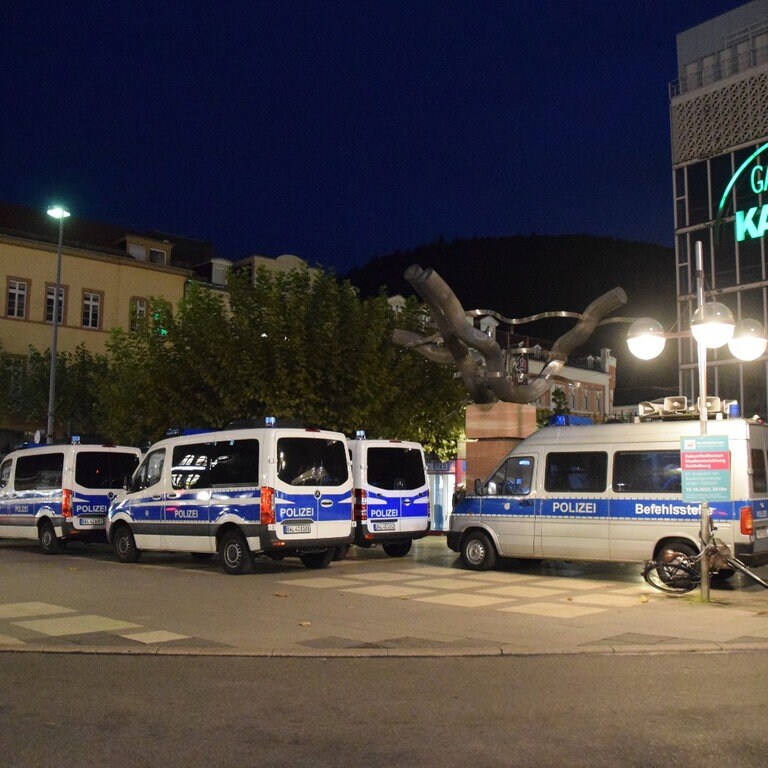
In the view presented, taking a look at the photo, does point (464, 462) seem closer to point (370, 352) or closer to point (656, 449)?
point (370, 352)

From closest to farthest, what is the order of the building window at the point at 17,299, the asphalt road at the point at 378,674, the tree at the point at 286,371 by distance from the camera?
the asphalt road at the point at 378,674, the tree at the point at 286,371, the building window at the point at 17,299

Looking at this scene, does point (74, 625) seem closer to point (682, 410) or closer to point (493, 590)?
point (493, 590)

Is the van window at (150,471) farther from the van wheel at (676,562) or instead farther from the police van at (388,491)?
the van wheel at (676,562)

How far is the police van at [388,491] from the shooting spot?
1808 cm

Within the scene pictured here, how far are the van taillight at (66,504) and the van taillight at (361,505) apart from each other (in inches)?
251

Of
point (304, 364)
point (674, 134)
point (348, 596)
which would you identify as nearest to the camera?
point (348, 596)

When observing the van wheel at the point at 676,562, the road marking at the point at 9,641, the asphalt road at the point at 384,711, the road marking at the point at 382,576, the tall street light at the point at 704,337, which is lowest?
the asphalt road at the point at 384,711

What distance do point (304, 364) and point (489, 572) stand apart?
9233mm

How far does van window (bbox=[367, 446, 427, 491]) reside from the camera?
60.3 feet

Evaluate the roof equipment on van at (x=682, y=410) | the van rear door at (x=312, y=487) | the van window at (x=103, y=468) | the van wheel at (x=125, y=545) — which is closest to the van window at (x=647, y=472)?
the roof equipment on van at (x=682, y=410)

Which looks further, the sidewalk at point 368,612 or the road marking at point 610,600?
the road marking at point 610,600

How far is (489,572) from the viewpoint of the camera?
16.0m

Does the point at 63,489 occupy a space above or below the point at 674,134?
below

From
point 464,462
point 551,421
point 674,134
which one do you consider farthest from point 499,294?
point 551,421
